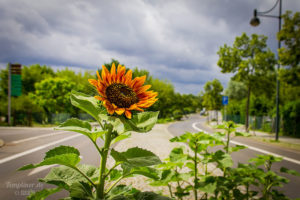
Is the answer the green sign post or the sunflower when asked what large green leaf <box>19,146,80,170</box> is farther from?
the green sign post

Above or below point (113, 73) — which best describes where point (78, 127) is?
below

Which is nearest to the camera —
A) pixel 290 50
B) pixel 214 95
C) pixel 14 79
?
pixel 14 79

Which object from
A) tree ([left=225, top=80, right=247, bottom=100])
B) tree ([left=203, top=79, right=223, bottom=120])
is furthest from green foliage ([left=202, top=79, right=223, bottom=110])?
tree ([left=225, top=80, right=247, bottom=100])

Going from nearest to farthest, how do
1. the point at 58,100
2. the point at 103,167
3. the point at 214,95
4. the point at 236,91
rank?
the point at 103,167 → the point at 58,100 → the point at 214,95 → the point at 236,91

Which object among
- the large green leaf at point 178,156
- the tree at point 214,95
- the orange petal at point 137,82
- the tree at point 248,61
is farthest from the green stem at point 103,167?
the tree at point 214,95

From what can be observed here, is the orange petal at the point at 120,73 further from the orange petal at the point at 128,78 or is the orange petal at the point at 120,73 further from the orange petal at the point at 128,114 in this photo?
the orange petal at the point at 128,114

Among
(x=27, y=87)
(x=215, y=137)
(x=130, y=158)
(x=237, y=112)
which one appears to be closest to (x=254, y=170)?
(x=215, y=137)

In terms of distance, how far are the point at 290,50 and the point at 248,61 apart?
542 centimetres

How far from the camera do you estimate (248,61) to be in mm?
14852

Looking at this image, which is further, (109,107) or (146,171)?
(146,171)

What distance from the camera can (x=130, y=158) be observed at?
64 cm

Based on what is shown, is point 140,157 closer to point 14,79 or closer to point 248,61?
point 14,79

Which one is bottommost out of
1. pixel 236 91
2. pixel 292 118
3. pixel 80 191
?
pixel 292 118

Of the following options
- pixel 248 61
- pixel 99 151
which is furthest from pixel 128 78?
pixel 248 61
